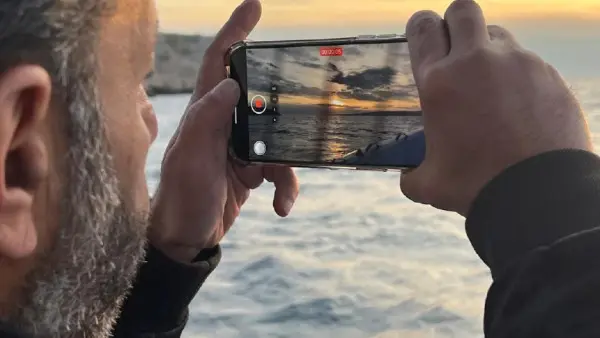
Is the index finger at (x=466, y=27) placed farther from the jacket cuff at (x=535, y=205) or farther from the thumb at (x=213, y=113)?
the thumb at (x=213, y=113)

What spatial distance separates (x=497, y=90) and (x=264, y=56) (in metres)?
0.29

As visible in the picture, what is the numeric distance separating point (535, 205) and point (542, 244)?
27 millimetres

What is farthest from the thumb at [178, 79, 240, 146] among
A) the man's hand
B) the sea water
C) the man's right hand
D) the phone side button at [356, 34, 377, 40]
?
the sea water

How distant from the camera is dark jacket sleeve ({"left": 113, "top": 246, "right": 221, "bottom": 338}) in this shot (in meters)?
0.86

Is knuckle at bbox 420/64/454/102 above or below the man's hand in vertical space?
above

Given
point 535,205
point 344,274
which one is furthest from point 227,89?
point 344,274

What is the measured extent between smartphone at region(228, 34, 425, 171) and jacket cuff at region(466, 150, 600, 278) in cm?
13

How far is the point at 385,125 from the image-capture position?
704 millimetres

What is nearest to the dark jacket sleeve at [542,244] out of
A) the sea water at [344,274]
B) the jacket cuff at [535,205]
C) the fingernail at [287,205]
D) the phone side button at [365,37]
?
the jacket cuff at [535,205]

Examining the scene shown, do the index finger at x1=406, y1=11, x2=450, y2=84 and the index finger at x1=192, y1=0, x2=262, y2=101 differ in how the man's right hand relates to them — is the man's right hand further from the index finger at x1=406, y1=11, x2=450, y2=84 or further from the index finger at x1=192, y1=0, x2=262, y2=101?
the index finger at x1=192, y1=0, x2=262, y2=101

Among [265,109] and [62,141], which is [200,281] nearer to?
[265,109]

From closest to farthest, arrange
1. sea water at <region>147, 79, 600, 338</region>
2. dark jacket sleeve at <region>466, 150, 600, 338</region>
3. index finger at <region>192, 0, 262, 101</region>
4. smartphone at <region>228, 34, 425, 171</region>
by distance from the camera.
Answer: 1. dark jacket sleeve at <region>466, 150, 600, 338</region>
2. smartphone at <region>228, 34, 425, 171</region>
3. index finger at <region>192, 0, 262, 101</region>
4. sea water at <region>147, 79, 600, 338</region>

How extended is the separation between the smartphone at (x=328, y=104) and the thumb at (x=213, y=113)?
1cm

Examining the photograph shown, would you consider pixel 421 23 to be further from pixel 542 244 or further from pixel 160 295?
pixel 160 295
